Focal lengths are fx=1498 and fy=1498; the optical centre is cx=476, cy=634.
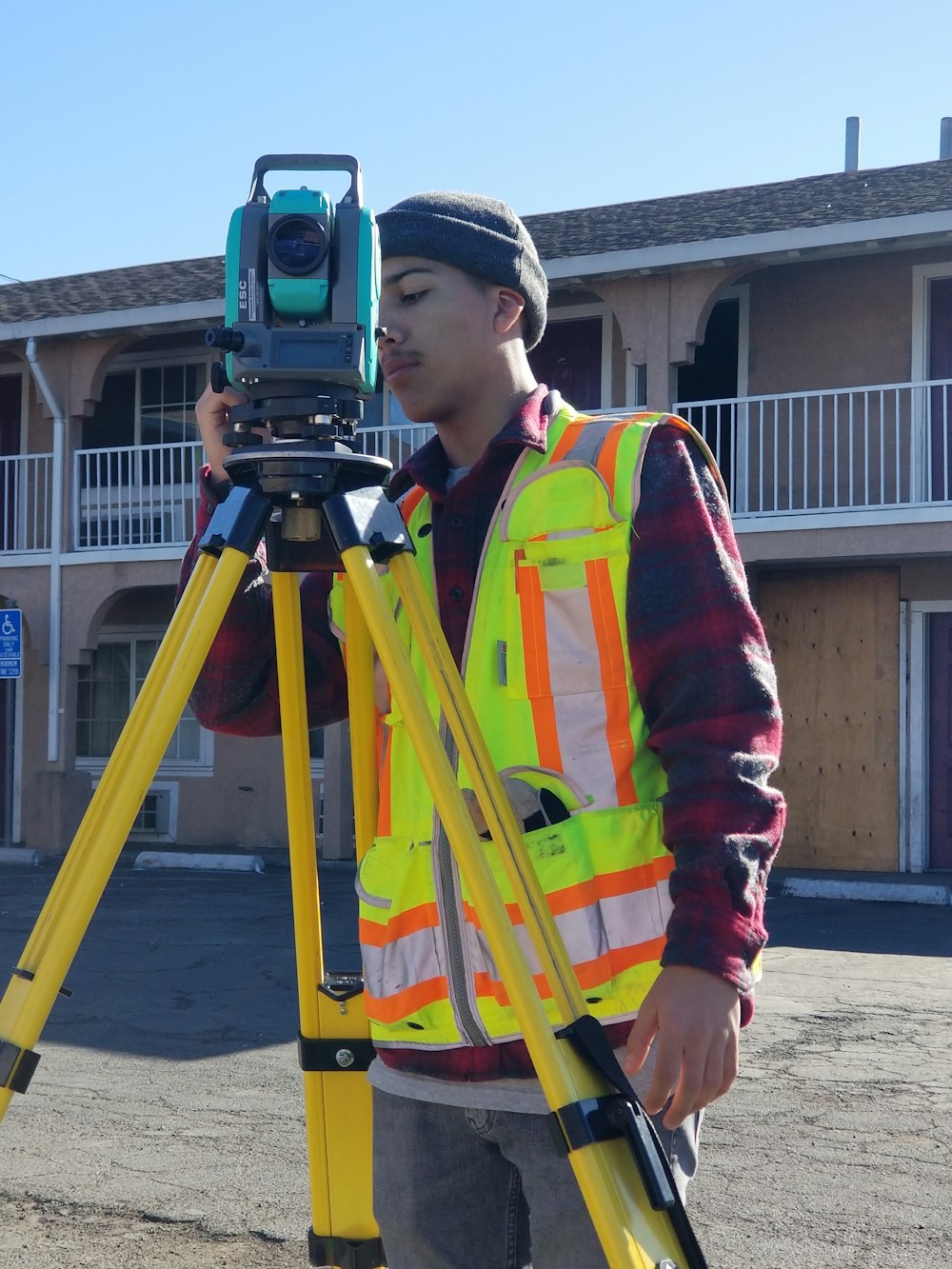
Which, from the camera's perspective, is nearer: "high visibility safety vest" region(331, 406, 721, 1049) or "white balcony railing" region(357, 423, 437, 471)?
"high visibility safety vest" region(331, 406, 721, 1049)

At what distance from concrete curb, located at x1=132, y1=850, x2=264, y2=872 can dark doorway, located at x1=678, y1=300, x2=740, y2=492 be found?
5772 mm

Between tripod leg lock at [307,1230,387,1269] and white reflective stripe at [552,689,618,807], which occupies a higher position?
white reflective stripe at [552,689,618,807]

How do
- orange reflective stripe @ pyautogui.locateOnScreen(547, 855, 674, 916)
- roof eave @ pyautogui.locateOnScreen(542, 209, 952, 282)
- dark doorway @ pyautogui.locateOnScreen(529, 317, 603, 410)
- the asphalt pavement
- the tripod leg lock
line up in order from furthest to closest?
dark doorway @ pyautogui.locateOnScreen(529, 317, 603, 410) < roof eave @ pyautogui.locateOnScreen(542, 209, 952, 282) < the asphalt pavement < the tripod leg lock < orange reflective stripe @ pyautogui.locateOnScreen(547, 855, 674, 916)

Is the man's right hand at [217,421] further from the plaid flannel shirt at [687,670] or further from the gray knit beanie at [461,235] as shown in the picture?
the gray knit beanie at [461,235]

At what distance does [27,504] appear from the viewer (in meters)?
16.0

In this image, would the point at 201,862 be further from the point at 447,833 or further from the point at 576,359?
the point at 447,833

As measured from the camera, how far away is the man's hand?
1.58m

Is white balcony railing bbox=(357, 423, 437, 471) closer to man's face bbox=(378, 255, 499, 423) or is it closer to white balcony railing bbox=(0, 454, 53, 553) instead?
white balcony railing bbox=(0, 454, 53, 553)

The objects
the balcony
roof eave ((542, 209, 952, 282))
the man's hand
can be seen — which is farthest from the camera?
the balcony

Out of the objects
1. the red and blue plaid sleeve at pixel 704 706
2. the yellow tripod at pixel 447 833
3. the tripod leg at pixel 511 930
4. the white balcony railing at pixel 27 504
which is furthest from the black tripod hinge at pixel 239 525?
the white balcony railing at pixel 27 504

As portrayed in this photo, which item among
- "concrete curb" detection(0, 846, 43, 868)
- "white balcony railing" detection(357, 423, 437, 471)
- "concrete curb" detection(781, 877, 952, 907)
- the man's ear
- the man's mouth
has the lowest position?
"concrete curb" detection(0, 846, 43, 868)

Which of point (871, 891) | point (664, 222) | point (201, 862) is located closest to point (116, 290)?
point (664, 222)

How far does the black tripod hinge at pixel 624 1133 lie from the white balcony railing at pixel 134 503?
1374 cm

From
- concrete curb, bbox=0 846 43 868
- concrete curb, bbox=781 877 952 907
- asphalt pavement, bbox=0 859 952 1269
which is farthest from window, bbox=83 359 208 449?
asphalt pavement, bbox=0 859 952 1269
